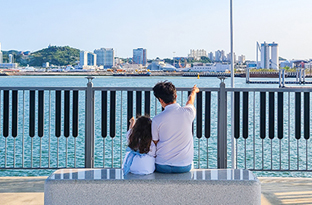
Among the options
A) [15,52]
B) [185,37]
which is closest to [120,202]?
[185,37]

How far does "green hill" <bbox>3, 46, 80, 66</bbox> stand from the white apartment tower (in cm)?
6241

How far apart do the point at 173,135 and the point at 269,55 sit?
123 m

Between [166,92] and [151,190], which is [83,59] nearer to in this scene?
[166,92]

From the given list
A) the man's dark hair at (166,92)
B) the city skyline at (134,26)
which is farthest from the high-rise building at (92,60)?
the man's dark hair at (166,92)

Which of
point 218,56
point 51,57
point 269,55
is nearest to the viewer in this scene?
point 269,55

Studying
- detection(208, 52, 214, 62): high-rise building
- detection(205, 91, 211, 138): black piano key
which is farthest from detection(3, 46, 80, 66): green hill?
detection(205, 91, 211, 138): black piano key

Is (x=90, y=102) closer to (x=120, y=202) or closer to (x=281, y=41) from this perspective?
(x=120, y=202)

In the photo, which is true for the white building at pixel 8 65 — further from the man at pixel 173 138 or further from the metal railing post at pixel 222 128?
the man at pixel 173 138

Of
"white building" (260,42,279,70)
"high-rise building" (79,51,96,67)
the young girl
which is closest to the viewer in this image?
the young girl

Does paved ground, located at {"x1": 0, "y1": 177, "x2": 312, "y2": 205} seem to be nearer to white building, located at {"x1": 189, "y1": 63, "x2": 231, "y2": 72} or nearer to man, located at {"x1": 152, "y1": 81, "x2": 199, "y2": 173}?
man, located at {"x1": 152, "y1": 81, "x2": 199, "y2": 173}

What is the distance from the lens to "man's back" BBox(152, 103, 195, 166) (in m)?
3.62

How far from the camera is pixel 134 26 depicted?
140 meters

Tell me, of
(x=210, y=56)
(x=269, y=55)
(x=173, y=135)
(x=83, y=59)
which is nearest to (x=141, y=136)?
(x=173, y=135)

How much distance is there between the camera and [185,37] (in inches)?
5497
